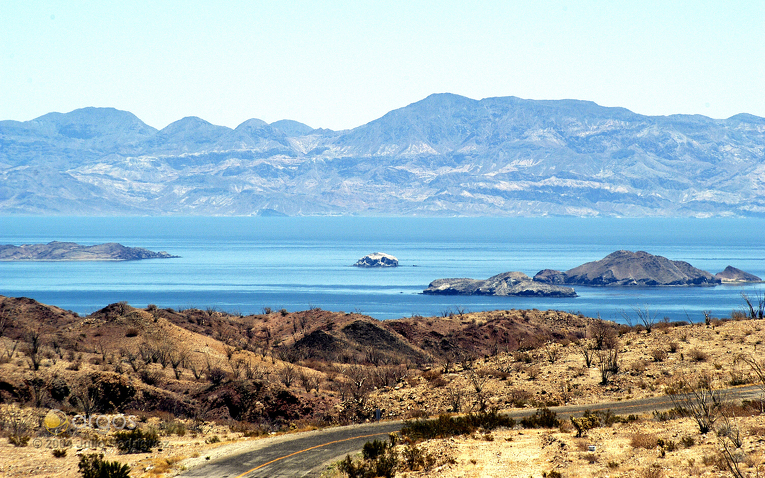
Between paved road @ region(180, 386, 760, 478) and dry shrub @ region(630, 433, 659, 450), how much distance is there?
4664mm

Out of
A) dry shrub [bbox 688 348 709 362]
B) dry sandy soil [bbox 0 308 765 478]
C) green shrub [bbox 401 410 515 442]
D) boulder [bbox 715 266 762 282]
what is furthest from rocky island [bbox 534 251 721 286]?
green shrub [bbox 401 410 515 442]

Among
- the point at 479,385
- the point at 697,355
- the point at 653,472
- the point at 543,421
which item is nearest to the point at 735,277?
the point at 697,355

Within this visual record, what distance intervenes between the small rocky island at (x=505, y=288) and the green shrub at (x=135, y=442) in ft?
394

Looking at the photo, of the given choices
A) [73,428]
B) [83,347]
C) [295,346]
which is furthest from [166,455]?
[295,346]

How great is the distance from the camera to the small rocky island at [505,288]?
141625mm

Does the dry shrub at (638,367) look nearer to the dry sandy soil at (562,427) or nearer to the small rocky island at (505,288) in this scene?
the dry sandy soil at (562,427)

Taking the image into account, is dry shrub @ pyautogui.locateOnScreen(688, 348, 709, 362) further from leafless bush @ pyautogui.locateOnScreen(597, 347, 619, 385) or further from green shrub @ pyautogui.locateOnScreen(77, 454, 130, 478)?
green shrub @ pyautogui.locateOnScreen(77, 454, 130, 478)

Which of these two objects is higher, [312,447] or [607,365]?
[607,365]

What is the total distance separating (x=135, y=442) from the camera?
22047 millimetres

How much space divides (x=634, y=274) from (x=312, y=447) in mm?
153966

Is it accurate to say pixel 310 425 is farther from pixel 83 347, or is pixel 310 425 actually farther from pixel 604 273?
pixel 604 273

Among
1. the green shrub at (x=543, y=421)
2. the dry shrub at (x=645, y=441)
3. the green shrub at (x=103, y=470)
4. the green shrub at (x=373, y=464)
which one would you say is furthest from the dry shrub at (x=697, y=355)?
the green shrub at (x=103, y=470)

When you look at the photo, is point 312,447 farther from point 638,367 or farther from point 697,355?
point 697,355

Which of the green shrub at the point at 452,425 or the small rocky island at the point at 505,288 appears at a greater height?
the green shrub at the point at 452,425
